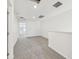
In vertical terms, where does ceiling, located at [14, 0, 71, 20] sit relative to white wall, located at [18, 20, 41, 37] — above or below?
above

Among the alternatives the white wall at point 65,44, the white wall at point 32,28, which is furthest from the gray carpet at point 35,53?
the white wall at point 32,28

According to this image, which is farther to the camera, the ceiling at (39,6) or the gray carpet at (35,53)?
the ceiling at (39,6)

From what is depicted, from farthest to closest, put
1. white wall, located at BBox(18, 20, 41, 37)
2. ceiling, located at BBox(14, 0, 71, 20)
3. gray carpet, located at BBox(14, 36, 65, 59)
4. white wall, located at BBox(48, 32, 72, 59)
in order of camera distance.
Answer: white wall, located at BBox(18, 20, 41, 37) → ceiling, located at BBox(14, 0, 71, 20) → gray carpet, located at BBox(14, 36, 65, 59) → white wall, located at BBox(48, 32, 72, 59)

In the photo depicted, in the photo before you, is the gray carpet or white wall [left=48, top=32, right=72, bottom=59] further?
the gray carpet

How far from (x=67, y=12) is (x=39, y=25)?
267 inches

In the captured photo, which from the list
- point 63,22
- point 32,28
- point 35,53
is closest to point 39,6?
point 63,22

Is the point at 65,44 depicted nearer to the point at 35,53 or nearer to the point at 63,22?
the point at 35,53

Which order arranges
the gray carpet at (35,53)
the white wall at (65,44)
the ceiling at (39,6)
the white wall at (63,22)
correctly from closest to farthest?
the white wall at (65,44) < the gray carpet at (35,53) < the ceiling at (39,6) < the white wall at (63,22)

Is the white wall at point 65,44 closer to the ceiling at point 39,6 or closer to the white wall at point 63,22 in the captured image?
the white wall at point 63,22

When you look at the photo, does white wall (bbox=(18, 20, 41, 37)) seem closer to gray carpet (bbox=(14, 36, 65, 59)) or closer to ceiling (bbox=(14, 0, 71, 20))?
ceiling (bbox=(14, 0, 71, 20))

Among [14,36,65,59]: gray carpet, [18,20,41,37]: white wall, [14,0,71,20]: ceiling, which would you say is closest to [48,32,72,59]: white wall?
[14,36,65,59]: gray carpet
